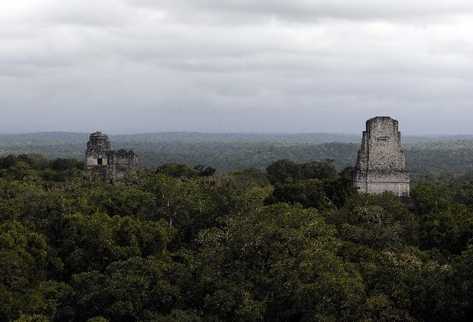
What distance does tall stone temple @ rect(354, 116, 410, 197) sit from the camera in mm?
31609

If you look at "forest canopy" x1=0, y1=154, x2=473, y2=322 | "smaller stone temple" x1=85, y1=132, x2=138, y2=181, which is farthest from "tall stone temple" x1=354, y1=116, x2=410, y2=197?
"smaller stone temple" x1=85, y1=132, x2=138, y2=181

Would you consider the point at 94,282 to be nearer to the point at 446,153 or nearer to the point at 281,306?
the point at 281,306

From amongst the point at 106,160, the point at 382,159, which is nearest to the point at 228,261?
the point at 382,159

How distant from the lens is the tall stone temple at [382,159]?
104 feet

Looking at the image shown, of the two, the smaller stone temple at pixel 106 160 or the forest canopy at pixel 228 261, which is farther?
the smaller stone temple at pixel 106 160

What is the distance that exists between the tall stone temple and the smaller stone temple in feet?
54.7

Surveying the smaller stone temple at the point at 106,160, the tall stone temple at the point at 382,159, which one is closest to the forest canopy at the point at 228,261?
the tall stone temple at the point at 382,159

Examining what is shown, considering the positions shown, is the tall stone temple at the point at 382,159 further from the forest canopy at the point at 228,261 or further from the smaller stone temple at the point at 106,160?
the smaller stone temple at the point at 106,160

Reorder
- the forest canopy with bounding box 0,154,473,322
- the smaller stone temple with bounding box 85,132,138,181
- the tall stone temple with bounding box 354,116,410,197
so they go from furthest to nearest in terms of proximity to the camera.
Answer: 1. the smaller stone temple with bounding box 85,132,138,181
2. the tall stone temple with bounding box 354,116,410,197
3. the forest canopy with bounding box 0,154,473,322

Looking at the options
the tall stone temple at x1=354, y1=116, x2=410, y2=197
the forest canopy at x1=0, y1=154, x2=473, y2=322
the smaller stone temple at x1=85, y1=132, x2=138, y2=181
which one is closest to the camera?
the forest canopy at x1=0, y1=154, x2=473, y2=322

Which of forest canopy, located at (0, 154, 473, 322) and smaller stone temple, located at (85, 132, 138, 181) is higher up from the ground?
smaller stone temple, located at (85, 132, 138, 181)

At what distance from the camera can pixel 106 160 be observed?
143 feet

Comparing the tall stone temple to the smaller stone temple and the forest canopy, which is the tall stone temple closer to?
the forest canopy

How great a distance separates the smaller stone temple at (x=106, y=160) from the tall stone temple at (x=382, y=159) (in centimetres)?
1668
